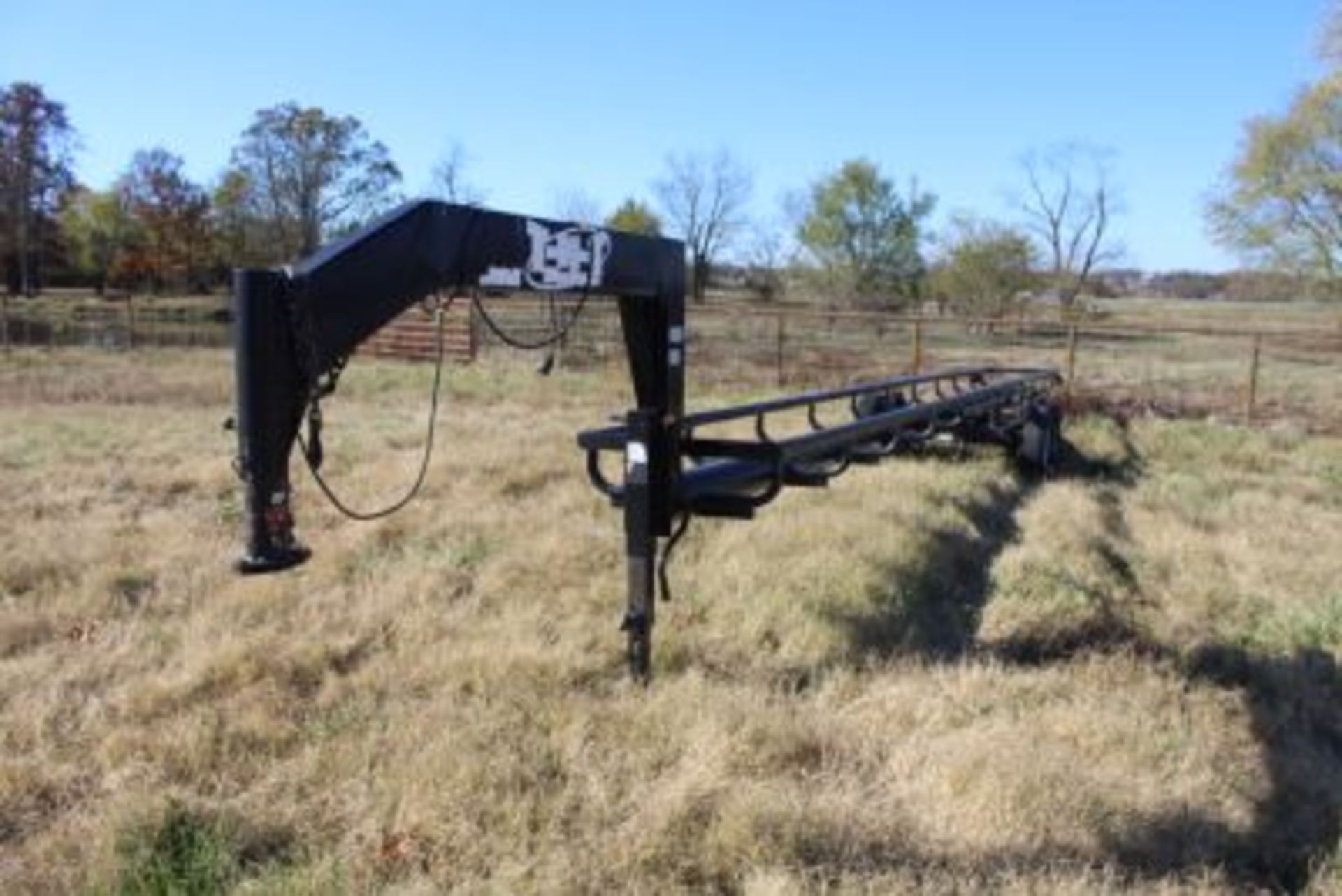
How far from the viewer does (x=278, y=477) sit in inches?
137

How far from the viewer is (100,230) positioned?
210ft

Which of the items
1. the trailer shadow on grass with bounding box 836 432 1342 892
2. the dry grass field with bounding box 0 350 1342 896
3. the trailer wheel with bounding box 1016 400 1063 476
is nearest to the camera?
the dry grass field with bounding box 0 350 1342 896

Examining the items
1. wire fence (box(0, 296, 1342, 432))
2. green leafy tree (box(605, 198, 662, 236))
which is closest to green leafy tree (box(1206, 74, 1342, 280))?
wire fence (box(0, 296, 1342, 432))

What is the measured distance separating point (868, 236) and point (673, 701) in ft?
217

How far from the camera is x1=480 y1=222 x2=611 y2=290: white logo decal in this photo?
4203 mm

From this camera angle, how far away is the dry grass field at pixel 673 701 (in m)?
3.71

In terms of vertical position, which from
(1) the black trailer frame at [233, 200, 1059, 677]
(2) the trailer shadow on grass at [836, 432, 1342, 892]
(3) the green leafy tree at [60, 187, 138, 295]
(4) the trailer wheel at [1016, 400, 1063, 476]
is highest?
(3) the green leafy tree at [60, 187, 138, 295]

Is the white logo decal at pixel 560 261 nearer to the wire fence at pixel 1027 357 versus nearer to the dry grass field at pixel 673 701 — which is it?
the dry grass field at pixel 673 701

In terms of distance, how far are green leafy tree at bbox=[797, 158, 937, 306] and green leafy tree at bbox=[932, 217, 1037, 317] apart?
466 centimetres

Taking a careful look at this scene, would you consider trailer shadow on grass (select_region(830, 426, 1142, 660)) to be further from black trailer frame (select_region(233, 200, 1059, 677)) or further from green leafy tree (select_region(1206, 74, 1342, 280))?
green leafy tree (select_region(1206, 74, 1342, 280))

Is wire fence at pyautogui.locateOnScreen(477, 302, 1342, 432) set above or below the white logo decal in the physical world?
below

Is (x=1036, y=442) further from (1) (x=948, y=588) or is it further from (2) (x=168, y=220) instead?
(2) (x=168, y=220)

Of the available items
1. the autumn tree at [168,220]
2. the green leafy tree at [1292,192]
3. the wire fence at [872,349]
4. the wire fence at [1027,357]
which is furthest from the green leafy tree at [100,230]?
the green leafy tree at [1292,192]

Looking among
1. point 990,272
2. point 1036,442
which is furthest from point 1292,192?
point 1036,442
